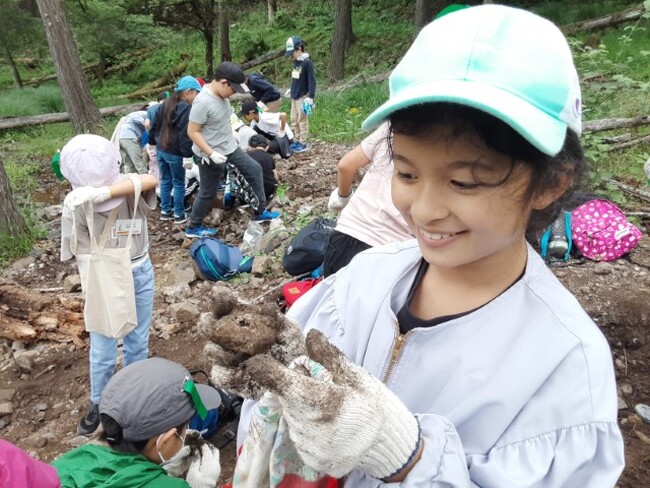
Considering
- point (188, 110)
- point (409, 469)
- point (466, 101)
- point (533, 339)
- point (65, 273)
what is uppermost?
point (466, 101)

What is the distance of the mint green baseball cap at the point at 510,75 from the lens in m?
0.86

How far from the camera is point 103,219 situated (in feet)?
10.00

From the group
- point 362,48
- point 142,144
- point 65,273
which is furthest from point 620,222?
point 362,48

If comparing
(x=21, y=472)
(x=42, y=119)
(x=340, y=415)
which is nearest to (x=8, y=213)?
(x=21, y=472)

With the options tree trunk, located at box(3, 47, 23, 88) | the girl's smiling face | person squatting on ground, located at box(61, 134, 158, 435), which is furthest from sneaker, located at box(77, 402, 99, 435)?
tree trunk, located at box(3, 47, 23, 88)

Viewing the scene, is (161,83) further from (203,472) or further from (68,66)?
(203,472)

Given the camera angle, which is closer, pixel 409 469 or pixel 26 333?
pixel 409 469

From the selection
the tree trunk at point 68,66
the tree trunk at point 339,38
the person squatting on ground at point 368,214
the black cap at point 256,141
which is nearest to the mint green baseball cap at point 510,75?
the person squatting on ground at point 368,214

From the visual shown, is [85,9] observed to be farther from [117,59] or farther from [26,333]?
[26,333]

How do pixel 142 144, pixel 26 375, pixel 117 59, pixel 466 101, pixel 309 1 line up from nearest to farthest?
pixel 466 101, pixel 26 375, pixel 142 144, pixel 117 59, pixel 309 1

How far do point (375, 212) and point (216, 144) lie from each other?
359 centimetres

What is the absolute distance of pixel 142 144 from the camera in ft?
24.0

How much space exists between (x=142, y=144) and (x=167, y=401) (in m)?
5.91

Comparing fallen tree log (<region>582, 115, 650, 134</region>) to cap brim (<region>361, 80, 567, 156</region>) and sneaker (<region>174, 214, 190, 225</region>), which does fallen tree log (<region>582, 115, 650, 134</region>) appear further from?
cap brim (<region>361, 80, 567, 156</region>)
